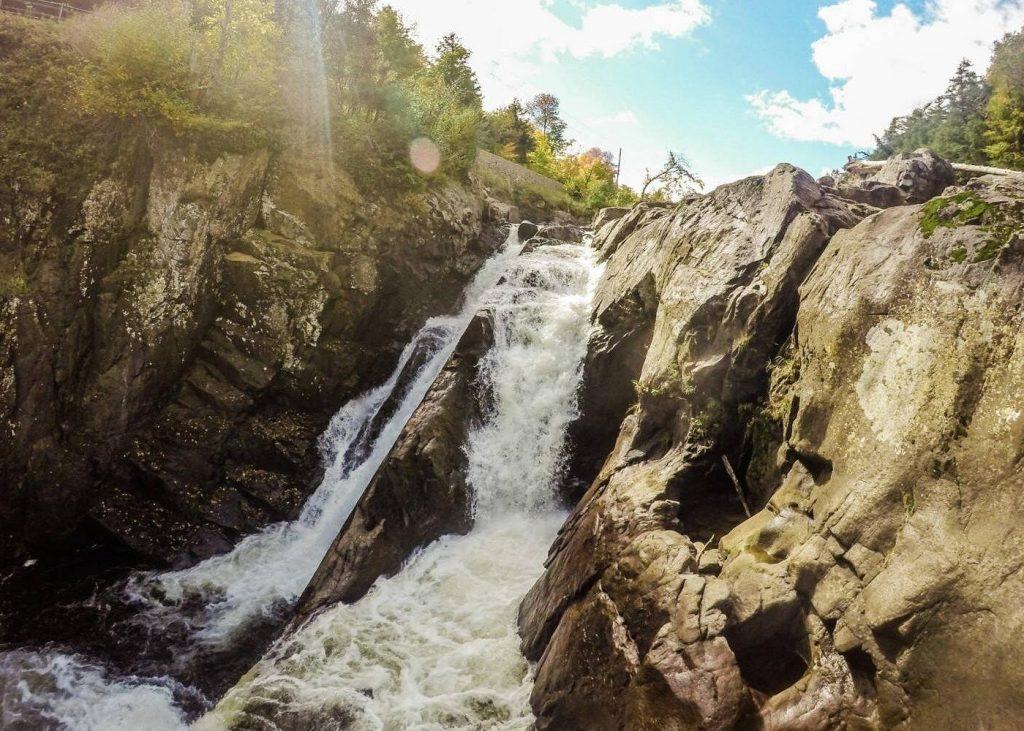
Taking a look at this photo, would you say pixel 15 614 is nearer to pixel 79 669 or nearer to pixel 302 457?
pixel 79 669

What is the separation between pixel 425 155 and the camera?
1836 centimetres

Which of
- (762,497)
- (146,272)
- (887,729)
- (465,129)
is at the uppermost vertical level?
(465,129)

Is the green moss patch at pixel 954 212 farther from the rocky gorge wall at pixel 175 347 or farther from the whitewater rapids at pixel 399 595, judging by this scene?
the rocky gorge wall at pixel 175 347

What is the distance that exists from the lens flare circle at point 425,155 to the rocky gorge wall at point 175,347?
117 inches

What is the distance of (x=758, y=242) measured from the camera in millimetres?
10172

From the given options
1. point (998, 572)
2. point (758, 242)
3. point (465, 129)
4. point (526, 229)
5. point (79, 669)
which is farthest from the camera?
point (526, 229)

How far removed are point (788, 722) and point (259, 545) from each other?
11.5 m

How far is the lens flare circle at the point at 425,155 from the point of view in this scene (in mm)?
17828

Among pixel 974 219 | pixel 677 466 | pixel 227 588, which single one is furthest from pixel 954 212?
pixel 227 588

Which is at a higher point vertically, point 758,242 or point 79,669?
point 758,242

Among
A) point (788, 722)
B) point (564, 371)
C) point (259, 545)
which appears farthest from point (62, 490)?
point (788, 722)

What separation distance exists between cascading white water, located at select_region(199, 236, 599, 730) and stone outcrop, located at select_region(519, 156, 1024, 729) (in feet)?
3.10

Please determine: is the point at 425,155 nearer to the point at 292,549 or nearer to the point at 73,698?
the point at 292,549

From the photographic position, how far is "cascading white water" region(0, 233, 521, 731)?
28.0 ft
